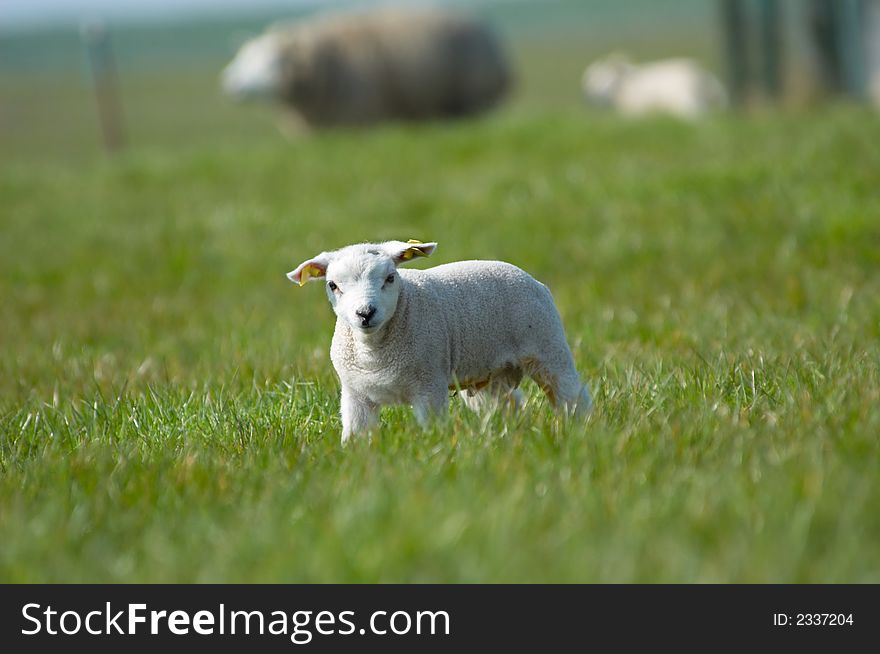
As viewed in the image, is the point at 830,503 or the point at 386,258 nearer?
the point at 830,503

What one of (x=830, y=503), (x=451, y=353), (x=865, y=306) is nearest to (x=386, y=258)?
(x=451, y=353)

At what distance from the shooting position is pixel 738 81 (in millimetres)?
14781

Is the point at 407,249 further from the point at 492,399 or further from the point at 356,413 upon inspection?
the point at 492,399

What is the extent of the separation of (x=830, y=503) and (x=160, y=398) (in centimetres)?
245

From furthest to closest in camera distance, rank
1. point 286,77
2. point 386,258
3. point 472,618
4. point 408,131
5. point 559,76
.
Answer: point 559,76 < point 286,77 < point 408,131 < point 386,258 < point 472,618

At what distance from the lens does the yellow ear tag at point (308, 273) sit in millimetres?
3639

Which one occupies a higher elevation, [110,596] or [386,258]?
[386,258]

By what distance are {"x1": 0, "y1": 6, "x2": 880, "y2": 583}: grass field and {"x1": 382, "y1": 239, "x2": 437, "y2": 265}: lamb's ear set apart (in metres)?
0.48

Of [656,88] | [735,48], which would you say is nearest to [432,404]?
[735,48]

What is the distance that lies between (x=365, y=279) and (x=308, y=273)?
31 centimetres

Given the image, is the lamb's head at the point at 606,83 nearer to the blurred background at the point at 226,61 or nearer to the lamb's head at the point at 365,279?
the blurred background at the point at 226,61

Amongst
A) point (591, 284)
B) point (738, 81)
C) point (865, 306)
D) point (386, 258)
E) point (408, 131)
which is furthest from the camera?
point (738, 81)

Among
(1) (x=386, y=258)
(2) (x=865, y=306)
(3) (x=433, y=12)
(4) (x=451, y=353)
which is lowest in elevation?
(2) (x=865, y=306)

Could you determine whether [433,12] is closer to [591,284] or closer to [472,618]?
[591,284]
